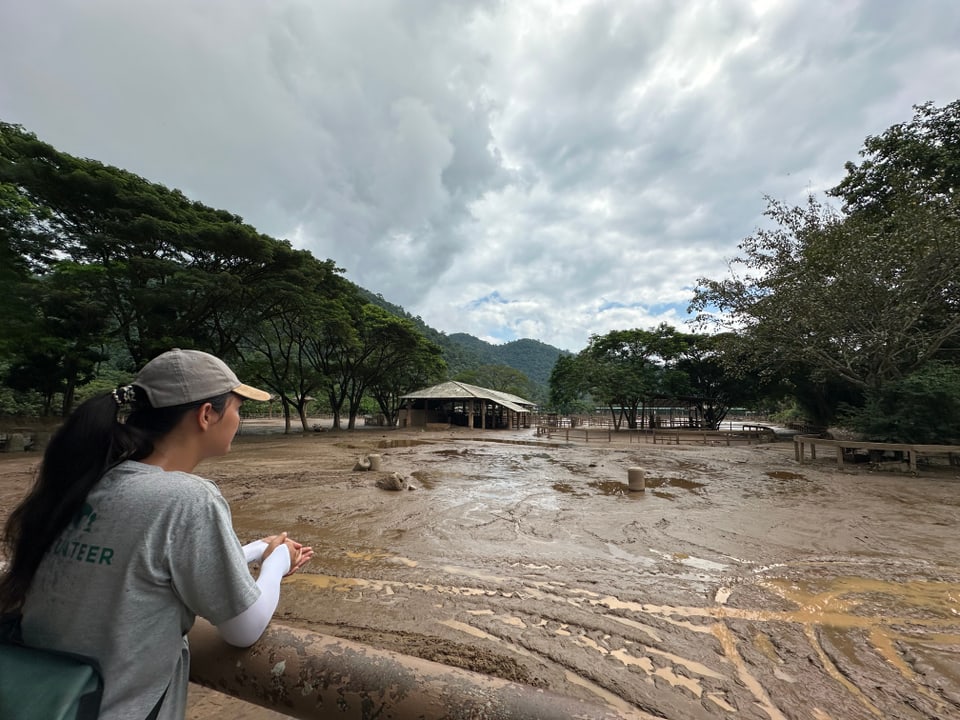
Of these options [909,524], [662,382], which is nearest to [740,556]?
[909,524]

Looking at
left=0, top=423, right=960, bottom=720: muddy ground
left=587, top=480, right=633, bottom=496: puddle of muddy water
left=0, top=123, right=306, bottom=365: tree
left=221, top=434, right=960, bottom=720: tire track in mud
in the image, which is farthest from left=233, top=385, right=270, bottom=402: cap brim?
left=0, top=123, right=306, bottom=365: tree

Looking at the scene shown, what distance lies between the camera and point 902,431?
12.0 m

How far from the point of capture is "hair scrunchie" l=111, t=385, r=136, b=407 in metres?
1.18

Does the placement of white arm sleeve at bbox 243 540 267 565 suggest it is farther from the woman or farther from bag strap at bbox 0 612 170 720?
bag strap at bbox 0 612 170 720

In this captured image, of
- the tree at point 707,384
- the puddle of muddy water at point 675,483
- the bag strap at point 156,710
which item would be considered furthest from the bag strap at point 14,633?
the tree at point 707,384

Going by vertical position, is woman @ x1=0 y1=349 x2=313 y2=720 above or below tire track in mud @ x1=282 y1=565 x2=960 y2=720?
above

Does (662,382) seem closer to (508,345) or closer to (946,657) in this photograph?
(946,657)

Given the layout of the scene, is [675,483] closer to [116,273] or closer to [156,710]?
[156,710]

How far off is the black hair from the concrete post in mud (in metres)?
0.44

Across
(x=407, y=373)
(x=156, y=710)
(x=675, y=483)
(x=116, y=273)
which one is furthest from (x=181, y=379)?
(x=407, y=373)

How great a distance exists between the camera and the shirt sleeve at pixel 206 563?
963mm

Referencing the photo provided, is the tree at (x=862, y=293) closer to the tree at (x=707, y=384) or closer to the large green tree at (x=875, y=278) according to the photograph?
the large green tree at (x=875, y=278)

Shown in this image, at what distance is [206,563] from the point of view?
971mm

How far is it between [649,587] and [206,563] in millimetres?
4618
